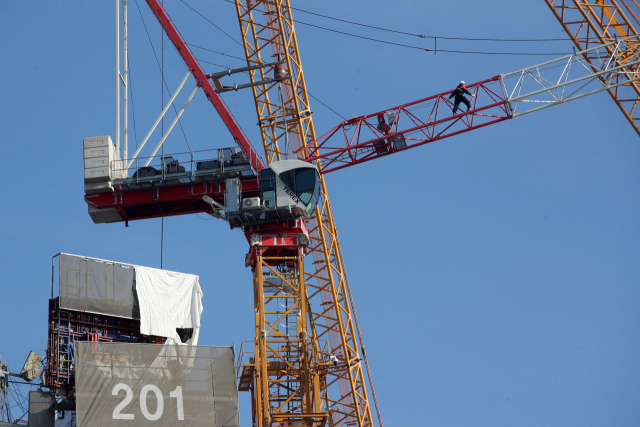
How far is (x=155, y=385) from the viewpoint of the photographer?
73500 millimetres

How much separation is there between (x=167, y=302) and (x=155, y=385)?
20.7 meters

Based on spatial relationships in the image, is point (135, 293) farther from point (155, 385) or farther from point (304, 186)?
point (304, 186)

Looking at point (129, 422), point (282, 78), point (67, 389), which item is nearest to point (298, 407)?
point (129, 422)

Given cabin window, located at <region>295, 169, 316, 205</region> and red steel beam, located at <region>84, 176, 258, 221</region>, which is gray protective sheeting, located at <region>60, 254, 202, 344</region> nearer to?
red steel beam, located at <region>84, 176, 258, 221</region>

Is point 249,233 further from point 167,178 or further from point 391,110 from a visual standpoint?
point 391,110

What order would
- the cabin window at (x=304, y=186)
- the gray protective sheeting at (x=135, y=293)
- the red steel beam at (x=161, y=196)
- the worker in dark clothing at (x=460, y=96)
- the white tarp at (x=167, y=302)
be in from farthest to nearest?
the white tarp at (x=167, y=302) → the gray protective sheeting at (x=135, y=293) → the worker in dark clothing at (x=460, y=96) → the red steel beam at (x=161, y=196) → the cabin window at (x=304, y=186)

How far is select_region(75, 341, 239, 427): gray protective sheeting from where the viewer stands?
71.6m

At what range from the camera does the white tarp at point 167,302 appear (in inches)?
3610

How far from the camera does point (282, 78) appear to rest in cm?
8331

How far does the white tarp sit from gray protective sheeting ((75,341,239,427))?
15544 mm

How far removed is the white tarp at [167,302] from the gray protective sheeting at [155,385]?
1554 cm

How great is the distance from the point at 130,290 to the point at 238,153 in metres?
20.0

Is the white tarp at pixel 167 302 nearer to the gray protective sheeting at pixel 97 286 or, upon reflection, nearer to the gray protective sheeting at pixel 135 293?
the gray protective sheeting at pixel 135 293

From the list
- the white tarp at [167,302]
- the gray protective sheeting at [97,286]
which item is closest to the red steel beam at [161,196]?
the gray protective sheeting at [97,286]
